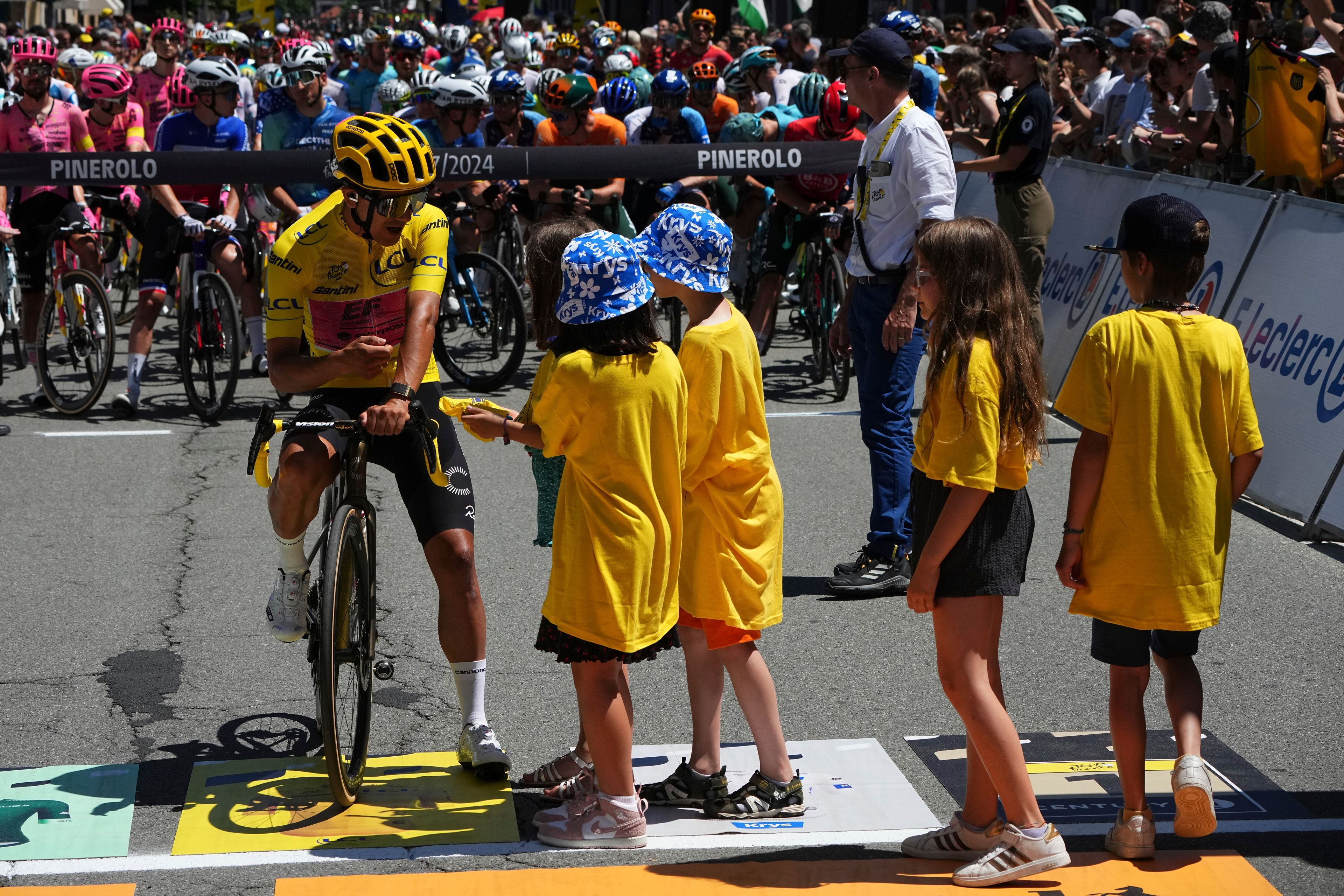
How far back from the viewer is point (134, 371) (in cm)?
1016

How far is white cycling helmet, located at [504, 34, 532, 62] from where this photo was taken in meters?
21.1

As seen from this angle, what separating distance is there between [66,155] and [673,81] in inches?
182

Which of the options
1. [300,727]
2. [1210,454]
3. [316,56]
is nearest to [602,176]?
[316,56]

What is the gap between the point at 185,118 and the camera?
35.3 ft

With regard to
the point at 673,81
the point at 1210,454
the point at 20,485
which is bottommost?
the point at 20,485

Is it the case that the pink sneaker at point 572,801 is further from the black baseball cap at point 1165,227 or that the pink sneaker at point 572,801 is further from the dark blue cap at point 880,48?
the dark blue cap at point 880,48

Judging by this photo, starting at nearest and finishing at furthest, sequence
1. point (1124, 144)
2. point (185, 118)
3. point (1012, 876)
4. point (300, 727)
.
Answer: point (1012, 876), point (300, 727), point (185, 118), point (1124, 144)

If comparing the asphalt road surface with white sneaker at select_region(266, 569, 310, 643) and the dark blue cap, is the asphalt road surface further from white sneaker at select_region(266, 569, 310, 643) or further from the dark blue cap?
the dark blue cap

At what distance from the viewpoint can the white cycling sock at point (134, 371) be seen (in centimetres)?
1016

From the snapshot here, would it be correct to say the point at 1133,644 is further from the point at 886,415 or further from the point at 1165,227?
the point at 886,415

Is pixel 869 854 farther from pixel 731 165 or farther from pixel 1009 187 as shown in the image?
pixel 731 165

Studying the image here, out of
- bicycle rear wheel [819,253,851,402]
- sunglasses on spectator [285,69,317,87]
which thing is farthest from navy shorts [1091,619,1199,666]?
sunglasses on spectator [285,69,317,87]

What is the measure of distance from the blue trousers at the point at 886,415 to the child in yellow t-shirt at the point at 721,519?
2.22 meters

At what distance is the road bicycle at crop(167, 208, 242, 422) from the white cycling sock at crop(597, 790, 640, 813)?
643 cm
